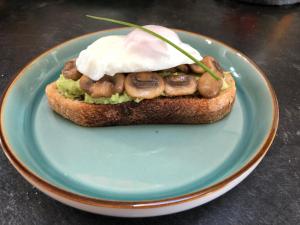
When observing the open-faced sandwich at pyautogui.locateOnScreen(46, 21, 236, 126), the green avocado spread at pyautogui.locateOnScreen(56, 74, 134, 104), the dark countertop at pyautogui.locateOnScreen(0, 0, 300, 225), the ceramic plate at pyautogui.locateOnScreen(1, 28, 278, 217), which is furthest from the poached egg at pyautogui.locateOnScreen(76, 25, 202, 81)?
the dark countertop at pyautogui.locateOnScreen(0, 0, 300, 225)

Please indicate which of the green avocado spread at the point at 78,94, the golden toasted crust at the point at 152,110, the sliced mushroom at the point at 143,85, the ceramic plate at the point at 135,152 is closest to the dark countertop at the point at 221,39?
the ceramic plate at the point at 135,152

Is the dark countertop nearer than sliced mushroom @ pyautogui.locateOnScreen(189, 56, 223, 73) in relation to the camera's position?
Yes

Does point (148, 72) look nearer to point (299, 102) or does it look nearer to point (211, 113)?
point (211, 113)

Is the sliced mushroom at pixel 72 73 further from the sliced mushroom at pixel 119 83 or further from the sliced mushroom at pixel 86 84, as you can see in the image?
the sliced mushroom at pixel 119 83

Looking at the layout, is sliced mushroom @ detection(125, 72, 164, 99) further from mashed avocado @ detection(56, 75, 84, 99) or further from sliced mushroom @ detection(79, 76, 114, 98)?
mashed avocado @ detection(56, 75, 84, 99)

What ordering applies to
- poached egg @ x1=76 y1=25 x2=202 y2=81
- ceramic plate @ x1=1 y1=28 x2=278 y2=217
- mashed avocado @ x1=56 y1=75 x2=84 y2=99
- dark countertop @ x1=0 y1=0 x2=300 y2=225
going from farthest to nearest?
mashed avocado @ x1=56 y1=75 x2=84 y2=99, poached egg @ x1=76 y1=25 x2=202 y2=81, dark countertop @ x1=0 y1=0 x2=300 y2=225, ceramic plate @ x1=1 y1=28 x2=278 y2=217

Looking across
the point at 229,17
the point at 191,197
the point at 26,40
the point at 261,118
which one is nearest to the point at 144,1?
the point at 229,17
